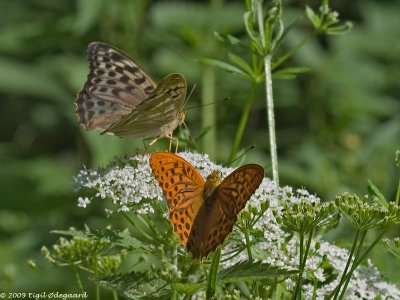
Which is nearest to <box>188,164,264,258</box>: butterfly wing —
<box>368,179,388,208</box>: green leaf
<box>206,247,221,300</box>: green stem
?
<box>206,247,221,300</box>: green stem

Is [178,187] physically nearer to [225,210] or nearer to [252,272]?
[225,210]

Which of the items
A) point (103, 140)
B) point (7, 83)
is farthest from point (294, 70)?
point (7, 83)

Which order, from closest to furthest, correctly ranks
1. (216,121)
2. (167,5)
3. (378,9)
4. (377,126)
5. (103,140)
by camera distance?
(103,140), (216,121), (167,5), (377,126), (378,9)

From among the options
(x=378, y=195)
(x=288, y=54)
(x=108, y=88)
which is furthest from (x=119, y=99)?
(x=378, y=195)

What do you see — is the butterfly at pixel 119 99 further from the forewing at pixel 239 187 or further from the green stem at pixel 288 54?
the forewing at pixel 239 187

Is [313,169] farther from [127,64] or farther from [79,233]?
[79,233]

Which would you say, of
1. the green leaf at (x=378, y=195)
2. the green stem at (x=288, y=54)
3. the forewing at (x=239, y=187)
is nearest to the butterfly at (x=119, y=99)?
the green stem at (x=288, y=54)

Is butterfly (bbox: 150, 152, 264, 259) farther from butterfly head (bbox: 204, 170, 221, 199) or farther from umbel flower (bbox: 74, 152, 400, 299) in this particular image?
umbel flower (bbox: 74, 152, 400, 299)
